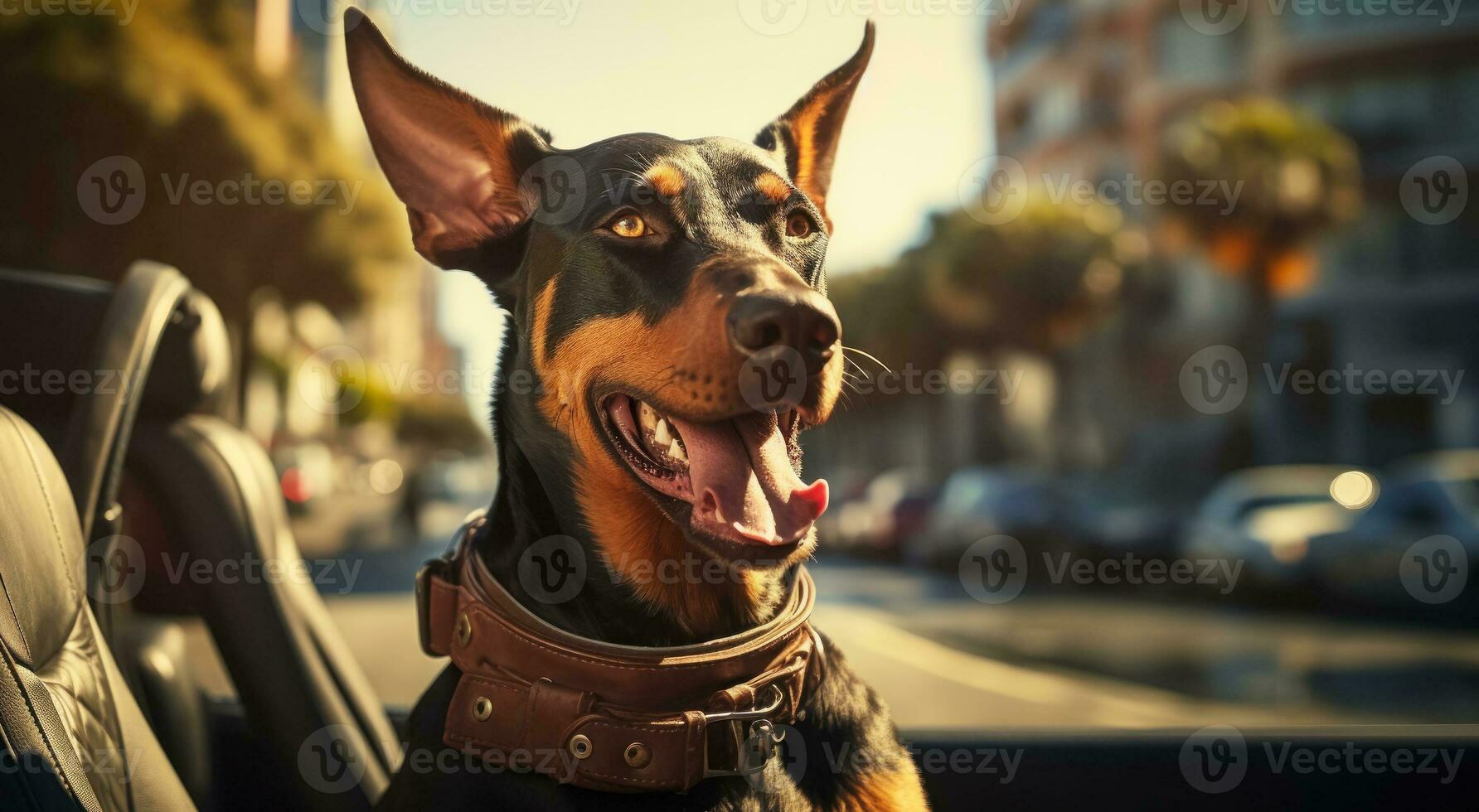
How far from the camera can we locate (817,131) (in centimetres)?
234

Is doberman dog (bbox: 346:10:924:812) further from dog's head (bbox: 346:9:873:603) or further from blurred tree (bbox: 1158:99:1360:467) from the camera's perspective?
blurred tree (bbox: 1158:99:1360:467)

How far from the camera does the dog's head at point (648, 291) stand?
1850 millimetres

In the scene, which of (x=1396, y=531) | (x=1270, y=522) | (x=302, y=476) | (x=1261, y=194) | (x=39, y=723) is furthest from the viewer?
(x=302, y=476)

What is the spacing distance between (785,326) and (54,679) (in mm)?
1136

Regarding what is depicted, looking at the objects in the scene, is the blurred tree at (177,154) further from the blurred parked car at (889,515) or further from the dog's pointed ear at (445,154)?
the dog's pointed ear at (445,154)

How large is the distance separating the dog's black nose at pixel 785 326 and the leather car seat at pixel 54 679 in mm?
1031

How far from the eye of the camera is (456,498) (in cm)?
3466

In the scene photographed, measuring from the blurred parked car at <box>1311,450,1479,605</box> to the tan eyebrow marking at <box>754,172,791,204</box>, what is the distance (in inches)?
485

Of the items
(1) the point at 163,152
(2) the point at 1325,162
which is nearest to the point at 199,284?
(1) the point at 163,152

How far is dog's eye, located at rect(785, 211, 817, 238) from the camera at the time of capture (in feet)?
7.32

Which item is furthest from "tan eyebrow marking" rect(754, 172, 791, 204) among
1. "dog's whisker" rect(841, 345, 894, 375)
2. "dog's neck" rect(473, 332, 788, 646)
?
"dog's neck" rect(473, 332, 788, 646)

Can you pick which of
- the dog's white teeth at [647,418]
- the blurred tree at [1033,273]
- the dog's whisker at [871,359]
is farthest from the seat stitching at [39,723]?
the blurred tree at [1033,273]

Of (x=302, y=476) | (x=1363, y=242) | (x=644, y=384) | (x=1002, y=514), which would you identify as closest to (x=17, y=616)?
(x=644, y=384)

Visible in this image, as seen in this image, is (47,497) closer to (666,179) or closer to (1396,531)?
(666,179)
